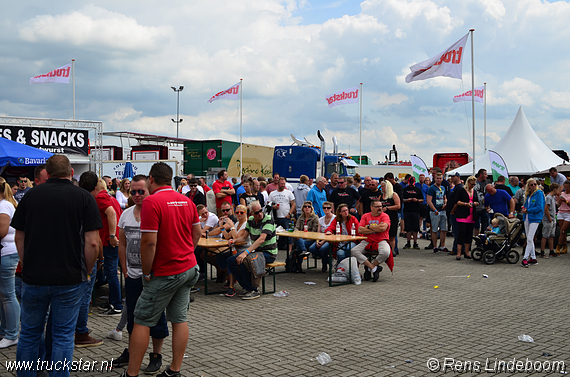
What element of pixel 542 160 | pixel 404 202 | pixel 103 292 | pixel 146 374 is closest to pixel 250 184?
pixel 404 202

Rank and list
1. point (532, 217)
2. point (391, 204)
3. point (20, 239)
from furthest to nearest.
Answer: point (391, 204)
point (532, 217)
point (20, 239)

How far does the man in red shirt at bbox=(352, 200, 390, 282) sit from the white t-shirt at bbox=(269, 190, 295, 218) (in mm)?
3213

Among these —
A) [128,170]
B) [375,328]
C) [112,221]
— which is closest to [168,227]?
[112,221]

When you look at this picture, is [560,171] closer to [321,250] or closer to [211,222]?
[321,250]

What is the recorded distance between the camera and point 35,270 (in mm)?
3457

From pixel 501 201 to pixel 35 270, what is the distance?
1135cm

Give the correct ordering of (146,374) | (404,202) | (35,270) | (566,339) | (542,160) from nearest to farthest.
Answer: (35,270) → (146,374) → (566,339) → (404,202) → (542,160)

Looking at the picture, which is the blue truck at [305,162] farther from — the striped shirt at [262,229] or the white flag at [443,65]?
the striped shirt at [262,229]

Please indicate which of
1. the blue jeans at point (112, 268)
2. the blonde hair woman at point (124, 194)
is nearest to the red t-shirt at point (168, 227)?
the blue jeans at point (112, 268)

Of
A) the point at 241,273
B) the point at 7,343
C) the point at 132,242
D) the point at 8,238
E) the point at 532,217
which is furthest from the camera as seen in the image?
the point at 532,217

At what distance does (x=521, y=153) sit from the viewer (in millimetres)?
19156

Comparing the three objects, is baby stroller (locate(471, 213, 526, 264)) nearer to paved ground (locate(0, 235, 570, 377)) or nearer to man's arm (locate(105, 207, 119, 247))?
paved ground (locate(0, 235, 570, 377))

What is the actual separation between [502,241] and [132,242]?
368 inches

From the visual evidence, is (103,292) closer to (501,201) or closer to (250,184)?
(250,184)
